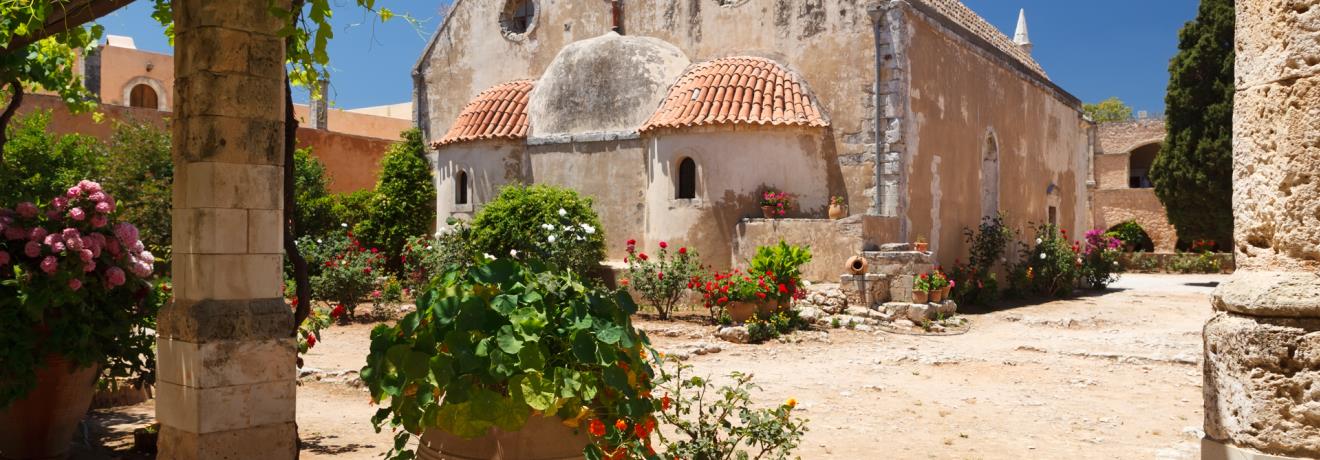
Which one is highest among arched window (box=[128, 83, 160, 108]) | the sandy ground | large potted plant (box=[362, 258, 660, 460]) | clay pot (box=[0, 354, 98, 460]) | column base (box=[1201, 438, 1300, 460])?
arched window (box=[128, 83, 160, 108])

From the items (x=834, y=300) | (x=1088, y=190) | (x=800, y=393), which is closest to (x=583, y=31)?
(x=834, y=300)

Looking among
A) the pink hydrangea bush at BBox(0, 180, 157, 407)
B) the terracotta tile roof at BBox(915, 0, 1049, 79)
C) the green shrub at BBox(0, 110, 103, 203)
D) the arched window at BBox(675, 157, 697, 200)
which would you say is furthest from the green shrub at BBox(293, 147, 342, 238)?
the pink hydrangea bush at BBox(0, 180, 157, 407)

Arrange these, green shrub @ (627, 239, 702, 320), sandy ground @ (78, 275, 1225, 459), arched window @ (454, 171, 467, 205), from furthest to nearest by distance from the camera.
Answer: arched window @ (454, 171, 467, 205) < green shrub @ (627, 239, 702, 320) < sandy ground @ (78, 275, 1225, 459)

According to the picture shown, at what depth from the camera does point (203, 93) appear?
162 inches

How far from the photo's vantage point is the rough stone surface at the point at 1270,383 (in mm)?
2809

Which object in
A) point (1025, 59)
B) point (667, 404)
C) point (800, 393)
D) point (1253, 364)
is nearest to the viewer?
point (1253, 364)

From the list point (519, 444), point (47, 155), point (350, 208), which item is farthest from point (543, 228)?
point (519, 444)

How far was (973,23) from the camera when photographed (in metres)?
19.5

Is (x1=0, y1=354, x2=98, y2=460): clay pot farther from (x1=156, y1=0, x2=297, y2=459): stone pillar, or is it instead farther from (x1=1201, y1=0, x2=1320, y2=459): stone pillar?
(x1=1201, y1=0, x2=1320, y2=459): stone pillar

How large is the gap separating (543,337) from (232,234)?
171 cm

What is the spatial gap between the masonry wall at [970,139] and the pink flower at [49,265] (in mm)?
12277

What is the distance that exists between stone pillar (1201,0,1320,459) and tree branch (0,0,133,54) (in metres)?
5.16

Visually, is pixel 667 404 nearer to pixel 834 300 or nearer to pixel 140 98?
pixel 834 300

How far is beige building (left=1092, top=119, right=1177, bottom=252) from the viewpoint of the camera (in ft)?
121
